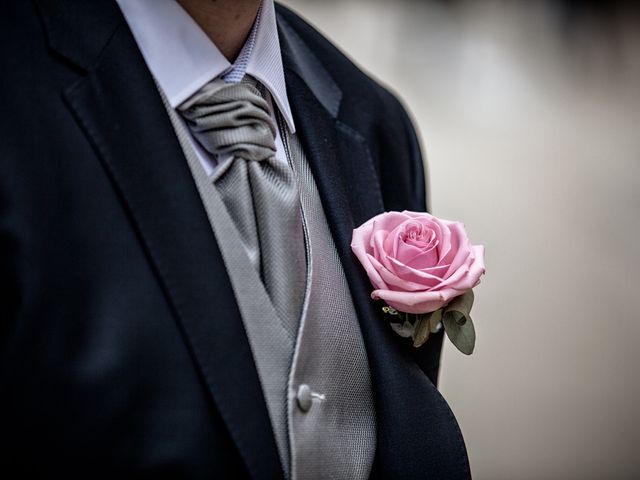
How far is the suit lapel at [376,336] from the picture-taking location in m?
1.19

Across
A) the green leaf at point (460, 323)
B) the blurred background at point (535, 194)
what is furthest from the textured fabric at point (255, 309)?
the blurred background at point (535, 194)

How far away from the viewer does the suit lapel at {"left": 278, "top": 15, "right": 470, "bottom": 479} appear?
1.19m

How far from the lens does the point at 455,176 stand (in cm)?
428

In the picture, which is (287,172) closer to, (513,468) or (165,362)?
(165,362)

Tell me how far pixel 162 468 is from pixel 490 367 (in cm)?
262

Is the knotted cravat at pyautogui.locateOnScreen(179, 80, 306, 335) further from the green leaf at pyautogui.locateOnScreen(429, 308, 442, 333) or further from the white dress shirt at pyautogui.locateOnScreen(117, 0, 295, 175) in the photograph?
the green leaf at pyautogui.locateOnScreen(429, 308, 442, 333)

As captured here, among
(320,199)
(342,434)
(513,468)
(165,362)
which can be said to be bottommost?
(513,468)

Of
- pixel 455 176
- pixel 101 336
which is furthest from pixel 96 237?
pixel 455 176

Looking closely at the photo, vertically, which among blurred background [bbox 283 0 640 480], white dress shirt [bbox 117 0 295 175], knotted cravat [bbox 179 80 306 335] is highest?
white dress shirt [bbox 117 0 295 175]

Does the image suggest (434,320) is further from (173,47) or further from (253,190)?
(173,47)

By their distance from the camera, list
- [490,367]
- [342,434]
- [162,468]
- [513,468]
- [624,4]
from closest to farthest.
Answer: [162,468] < [342,434] < [513,468] < [490,367] < [624,4]

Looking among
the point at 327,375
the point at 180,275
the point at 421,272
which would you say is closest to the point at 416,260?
the point at 421,272

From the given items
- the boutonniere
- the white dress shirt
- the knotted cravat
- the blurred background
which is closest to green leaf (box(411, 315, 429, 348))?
the boutonniere

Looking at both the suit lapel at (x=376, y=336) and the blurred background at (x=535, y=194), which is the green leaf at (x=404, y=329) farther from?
the blurred background at (x=535, y=194)
